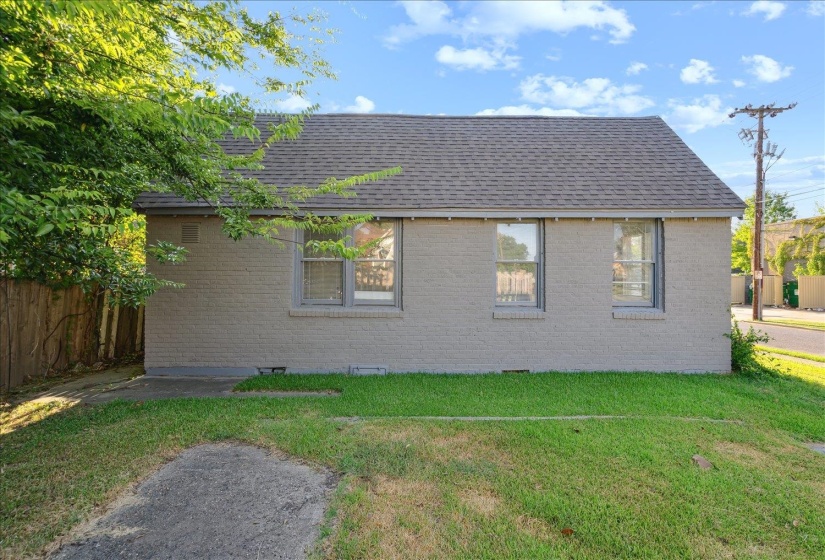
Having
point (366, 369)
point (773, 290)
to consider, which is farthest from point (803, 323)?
point (366, 369)

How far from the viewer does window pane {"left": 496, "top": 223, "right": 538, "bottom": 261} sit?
779 cm

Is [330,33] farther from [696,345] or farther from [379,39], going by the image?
[696,345]

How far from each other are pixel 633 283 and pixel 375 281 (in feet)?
16.3

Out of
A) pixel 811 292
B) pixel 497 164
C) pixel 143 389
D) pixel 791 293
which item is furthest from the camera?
pixel 791 293

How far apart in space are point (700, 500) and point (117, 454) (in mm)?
5289

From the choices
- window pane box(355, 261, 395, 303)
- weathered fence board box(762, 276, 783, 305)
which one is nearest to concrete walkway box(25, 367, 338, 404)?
window pane box(355, 261, 395, 303)

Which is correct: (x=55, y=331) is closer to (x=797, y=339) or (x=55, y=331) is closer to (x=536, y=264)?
(x=536, y=264)

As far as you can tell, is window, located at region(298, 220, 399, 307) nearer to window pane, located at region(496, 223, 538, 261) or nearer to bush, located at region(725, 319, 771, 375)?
window pane, located at region(496, 223, 538, 261)

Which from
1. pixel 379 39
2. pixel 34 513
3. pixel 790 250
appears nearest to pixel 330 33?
pixel 379 39

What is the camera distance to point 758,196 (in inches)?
830

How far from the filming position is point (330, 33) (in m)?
7.50

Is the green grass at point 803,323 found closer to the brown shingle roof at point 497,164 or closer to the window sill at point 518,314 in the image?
the brown shingle roof at point 497,164

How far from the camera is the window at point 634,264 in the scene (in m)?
7.79

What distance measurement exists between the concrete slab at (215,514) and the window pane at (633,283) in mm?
6494
